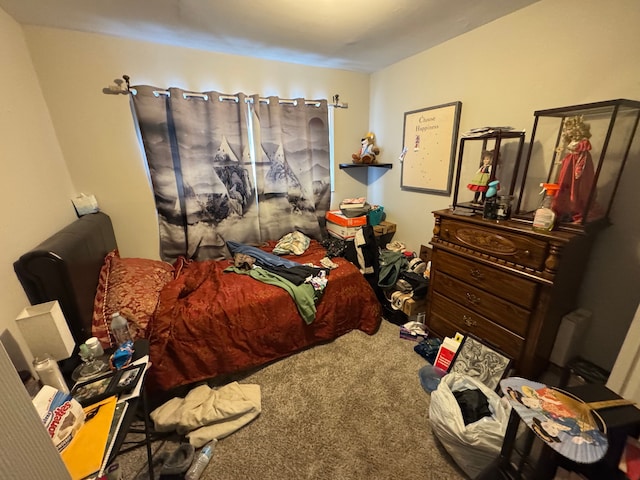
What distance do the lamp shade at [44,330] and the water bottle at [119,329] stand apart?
0.29m

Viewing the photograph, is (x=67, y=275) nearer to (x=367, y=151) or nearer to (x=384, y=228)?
(x=384, y=228)

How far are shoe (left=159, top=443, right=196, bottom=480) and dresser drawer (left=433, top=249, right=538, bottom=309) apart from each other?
1815 mm

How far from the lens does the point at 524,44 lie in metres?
1.57

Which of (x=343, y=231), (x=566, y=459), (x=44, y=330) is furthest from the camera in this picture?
(x=343, y=231)

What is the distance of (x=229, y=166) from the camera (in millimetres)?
2332

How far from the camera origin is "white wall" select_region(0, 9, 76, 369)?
1129 millimetres

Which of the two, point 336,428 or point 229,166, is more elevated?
point 229,166

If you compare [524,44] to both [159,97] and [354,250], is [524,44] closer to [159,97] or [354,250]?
[354,250]

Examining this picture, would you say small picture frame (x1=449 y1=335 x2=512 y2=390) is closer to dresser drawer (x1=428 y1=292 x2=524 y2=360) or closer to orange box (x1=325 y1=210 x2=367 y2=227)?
dresser drawer (x1=428 y1=292 x2=524 y2=360)

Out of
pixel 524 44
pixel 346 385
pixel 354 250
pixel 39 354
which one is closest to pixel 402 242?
pixel 354 250

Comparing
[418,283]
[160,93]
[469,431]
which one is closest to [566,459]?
[469,431]

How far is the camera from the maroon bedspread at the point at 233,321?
1.58 meters

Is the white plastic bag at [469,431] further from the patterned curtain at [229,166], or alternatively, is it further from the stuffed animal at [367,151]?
the stuffed animal at [367,151]

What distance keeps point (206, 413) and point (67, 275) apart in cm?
102
